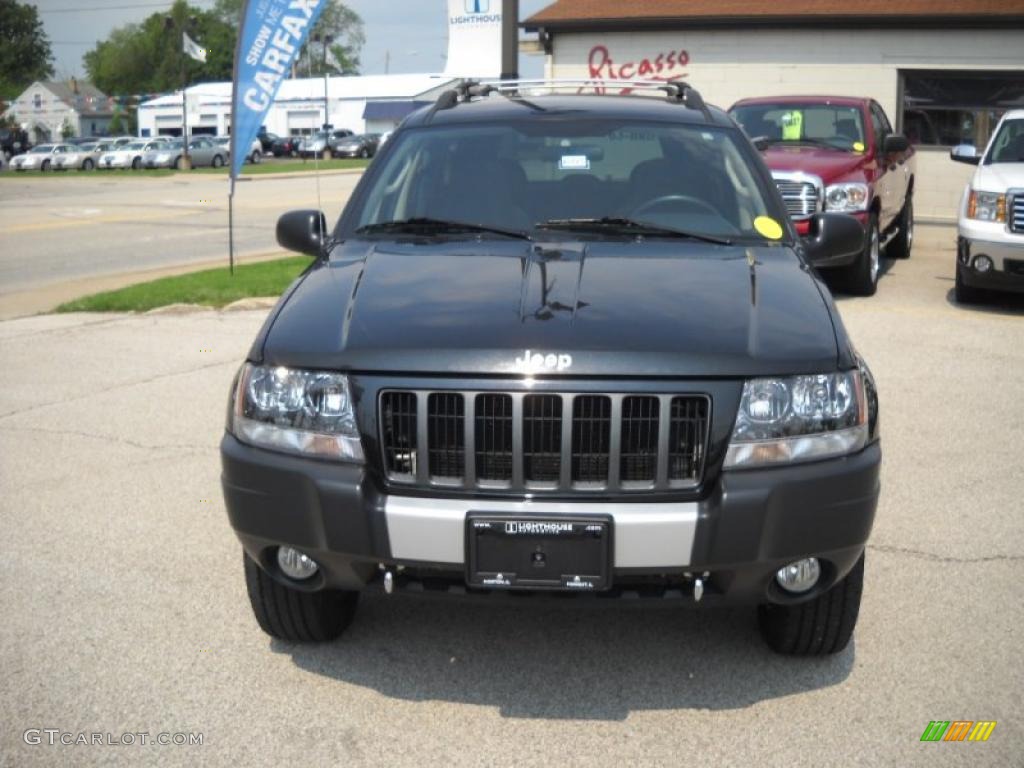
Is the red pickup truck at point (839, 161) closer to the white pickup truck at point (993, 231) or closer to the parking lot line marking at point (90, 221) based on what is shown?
the white pickup truck at point (993, 231)

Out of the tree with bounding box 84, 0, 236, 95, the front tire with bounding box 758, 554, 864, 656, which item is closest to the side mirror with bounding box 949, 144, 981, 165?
the front tire with bounding box 758, 554, 864, 656

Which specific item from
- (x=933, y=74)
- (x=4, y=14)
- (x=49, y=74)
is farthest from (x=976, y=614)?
(x=49, y=74)

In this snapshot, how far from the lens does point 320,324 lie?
3.62 m

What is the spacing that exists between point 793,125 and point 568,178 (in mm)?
8908

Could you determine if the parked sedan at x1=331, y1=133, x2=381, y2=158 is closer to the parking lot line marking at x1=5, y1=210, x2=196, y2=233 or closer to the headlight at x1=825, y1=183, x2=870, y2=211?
the parking lot line marking at x1=5, y1=210, x2=196, y2=233

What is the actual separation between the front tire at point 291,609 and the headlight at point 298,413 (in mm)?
505

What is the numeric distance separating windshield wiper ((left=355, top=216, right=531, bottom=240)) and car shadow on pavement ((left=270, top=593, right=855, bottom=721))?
134 centimetres

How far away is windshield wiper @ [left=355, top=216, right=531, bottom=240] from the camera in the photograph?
→ 4.42 meters

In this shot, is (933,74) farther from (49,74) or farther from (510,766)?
(49,74)

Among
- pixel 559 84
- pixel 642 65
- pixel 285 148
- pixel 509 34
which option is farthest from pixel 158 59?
pixel 559 84

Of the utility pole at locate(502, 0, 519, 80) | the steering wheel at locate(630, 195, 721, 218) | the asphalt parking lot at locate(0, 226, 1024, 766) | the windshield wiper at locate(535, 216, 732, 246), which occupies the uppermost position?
the utility pole at locate(502, 0, 519, 80)

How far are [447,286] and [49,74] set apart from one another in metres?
137

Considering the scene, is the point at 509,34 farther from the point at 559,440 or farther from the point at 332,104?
the point at 332,104

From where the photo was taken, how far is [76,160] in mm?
59531
